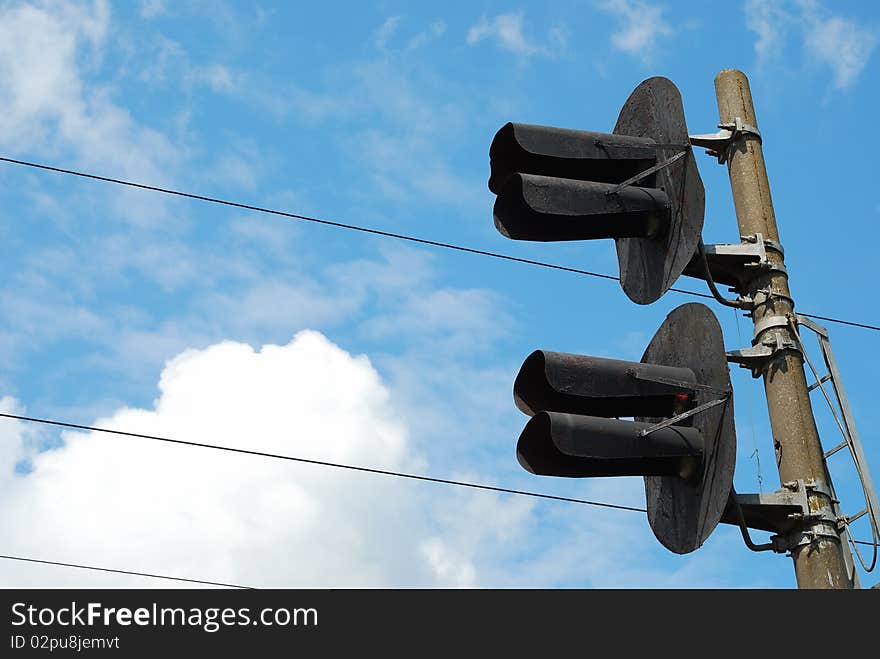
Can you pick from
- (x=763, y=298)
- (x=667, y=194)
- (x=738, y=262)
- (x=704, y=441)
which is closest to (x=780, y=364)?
(x=763, y=298)

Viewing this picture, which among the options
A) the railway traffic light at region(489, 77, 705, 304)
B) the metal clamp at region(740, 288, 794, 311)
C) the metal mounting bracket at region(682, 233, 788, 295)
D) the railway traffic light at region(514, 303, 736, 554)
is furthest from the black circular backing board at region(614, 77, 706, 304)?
the metal clamp at region(740, 288, 794, 311)

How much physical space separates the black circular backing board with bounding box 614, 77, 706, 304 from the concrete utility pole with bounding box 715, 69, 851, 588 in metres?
0.50

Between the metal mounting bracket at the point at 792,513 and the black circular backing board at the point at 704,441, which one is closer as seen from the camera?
the black circular backing board at the point at 704,441

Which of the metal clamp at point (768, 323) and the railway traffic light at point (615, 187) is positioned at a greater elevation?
the railway traffic light at point (615, 187)

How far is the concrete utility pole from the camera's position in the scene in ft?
19.5

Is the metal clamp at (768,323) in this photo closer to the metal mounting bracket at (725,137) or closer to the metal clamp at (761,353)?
the metal clamp at (761,353)

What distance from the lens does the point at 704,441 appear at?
591 centimetres

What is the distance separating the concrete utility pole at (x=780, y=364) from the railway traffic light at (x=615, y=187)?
0.52m

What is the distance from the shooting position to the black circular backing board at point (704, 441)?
18.9 ft

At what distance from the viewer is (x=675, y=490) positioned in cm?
611

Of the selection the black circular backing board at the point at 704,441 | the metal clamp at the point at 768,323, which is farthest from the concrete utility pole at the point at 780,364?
the black circular backing board at the point at 704,441
